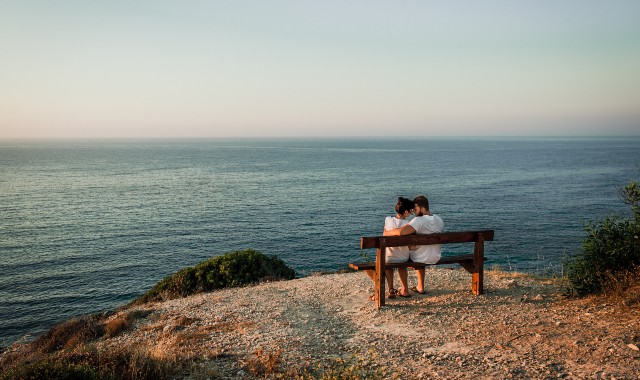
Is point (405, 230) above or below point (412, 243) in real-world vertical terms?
above

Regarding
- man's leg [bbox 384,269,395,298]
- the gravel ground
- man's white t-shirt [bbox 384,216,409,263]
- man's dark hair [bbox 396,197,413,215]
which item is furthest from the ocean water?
man's leg [bbox 384,269,395,298]

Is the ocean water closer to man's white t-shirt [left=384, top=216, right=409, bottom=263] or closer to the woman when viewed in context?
the woman

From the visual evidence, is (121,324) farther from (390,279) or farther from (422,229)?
(422,229)

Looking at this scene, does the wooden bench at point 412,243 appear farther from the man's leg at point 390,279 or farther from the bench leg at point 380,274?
the man's leg at point 390,279

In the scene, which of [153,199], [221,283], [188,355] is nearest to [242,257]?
[221,283]

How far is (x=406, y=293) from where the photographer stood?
34.9 ft

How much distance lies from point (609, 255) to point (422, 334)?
4.46m

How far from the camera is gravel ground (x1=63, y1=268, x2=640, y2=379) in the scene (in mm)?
6805

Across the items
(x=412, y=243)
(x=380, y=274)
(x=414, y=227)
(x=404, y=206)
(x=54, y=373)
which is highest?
(x=404, y=206)

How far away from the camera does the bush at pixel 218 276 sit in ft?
57.1

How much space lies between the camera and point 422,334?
827 cm

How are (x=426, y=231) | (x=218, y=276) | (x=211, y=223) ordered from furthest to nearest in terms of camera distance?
(x=211, y=223)
(x=218, y=276)
(x=426, y=231)

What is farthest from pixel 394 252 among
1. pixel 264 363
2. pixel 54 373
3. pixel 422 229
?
pixel 54 373

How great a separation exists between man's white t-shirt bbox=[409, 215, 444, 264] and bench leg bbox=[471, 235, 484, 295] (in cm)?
91
